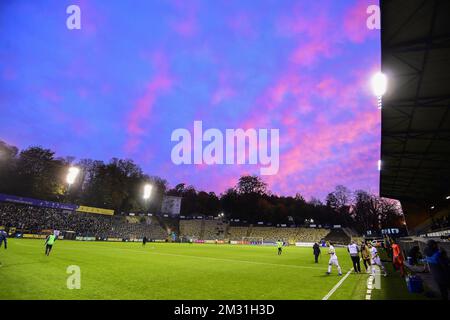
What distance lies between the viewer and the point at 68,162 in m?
82.4

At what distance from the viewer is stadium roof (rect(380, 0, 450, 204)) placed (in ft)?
28.5

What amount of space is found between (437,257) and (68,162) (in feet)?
309

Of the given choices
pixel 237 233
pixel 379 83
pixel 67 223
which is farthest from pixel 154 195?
pixel 379 83

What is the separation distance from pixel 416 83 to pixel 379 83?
188cm

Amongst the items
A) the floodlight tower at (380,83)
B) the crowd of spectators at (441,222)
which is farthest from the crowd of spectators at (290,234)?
the floodlight tower at (380,83)

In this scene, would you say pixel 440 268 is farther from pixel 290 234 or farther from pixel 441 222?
pixel 290 234

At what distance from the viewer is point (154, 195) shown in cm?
10112

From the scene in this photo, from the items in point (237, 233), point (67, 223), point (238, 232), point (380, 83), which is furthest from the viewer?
point (238, 232)

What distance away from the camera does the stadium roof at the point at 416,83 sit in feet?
28.5

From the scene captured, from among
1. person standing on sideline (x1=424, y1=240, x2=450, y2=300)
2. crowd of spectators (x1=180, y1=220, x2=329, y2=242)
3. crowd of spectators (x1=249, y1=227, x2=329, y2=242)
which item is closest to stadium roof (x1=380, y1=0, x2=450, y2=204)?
person standing on sideline (x1=424, y1=240, x2=450, y2=300)
